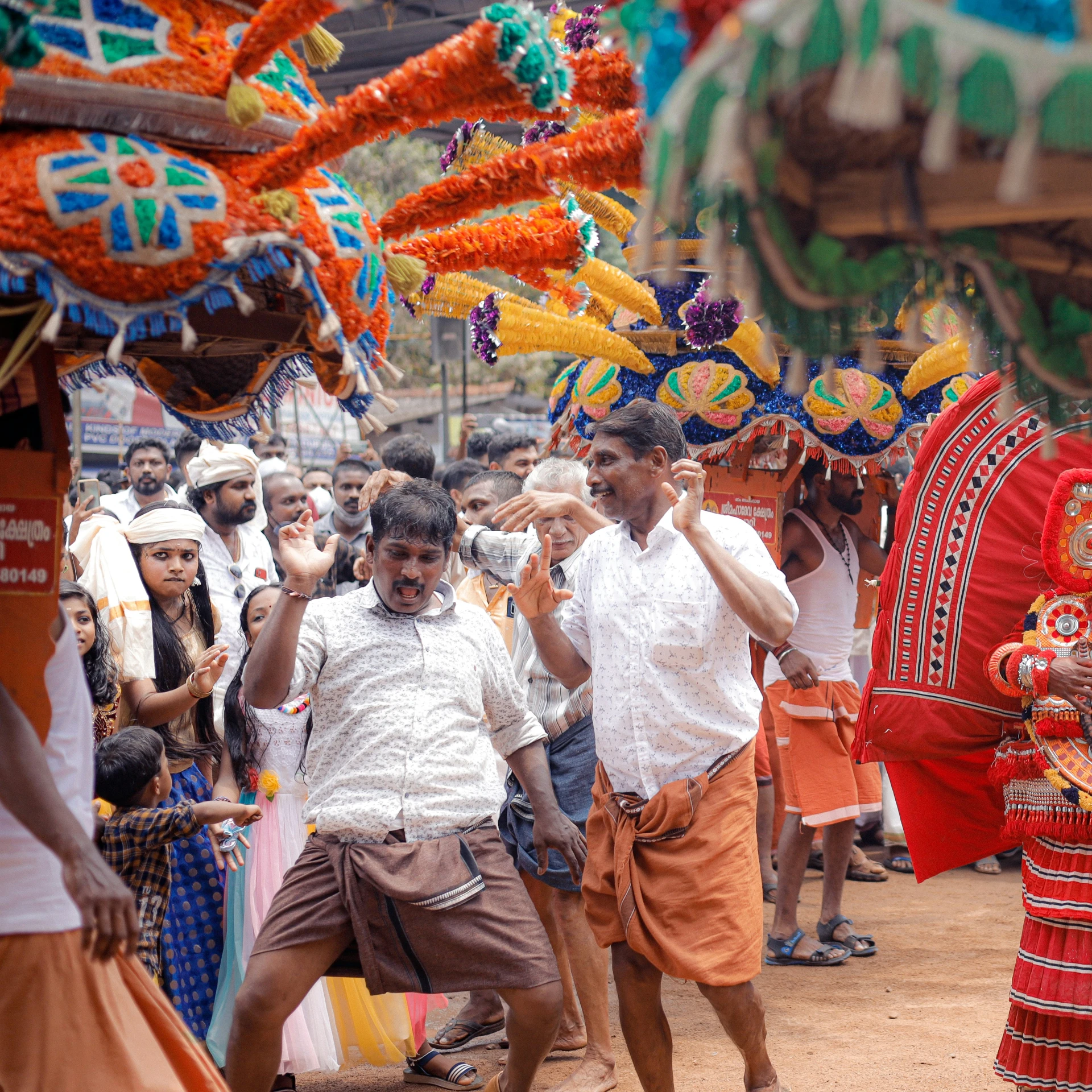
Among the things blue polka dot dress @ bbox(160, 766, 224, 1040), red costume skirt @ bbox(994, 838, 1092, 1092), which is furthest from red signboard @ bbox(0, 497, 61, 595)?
red costume skirt @ bbox(994, 838, 1092, 1092)

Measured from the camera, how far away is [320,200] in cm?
239

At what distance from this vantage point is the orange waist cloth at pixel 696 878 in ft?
12.2

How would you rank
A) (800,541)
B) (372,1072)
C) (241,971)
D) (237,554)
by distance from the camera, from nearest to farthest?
(241,971), (372,1072), (237,554), (800,541)

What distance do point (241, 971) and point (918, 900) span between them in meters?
4.15

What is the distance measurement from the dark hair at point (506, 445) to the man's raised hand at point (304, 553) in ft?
13.3

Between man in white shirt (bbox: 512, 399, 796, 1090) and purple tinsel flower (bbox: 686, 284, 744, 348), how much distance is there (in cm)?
129

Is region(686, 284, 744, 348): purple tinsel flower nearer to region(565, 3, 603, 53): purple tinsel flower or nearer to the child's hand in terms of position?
region(565, 3, 603, 53): purple tinsel flower

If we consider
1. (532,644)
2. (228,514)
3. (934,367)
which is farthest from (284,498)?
(934,367)

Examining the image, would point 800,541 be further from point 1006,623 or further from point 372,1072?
point 372,1072

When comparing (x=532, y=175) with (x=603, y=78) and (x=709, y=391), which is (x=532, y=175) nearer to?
(x=603, y=78)

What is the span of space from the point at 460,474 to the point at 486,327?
1.94 metres

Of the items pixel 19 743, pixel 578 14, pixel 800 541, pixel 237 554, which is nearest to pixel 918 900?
pixel 800 541

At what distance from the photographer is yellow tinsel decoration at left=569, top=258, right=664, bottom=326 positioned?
484 centimetres

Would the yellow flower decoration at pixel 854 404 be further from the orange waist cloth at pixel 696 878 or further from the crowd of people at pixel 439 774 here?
the orange waist cloth at pixel 696 878
